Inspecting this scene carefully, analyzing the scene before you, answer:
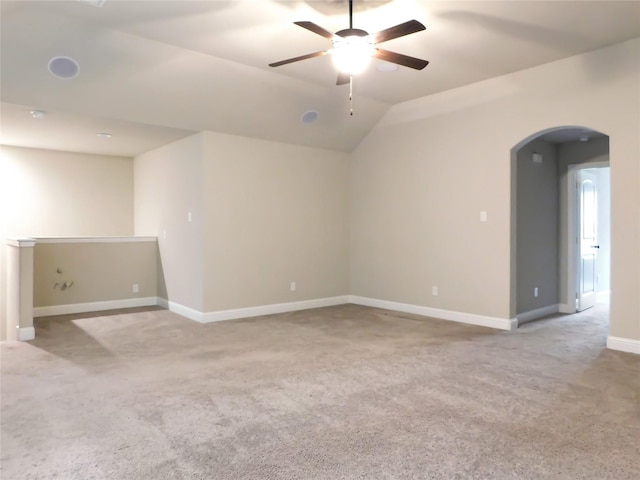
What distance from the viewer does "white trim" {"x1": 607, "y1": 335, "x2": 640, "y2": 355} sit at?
4.12m

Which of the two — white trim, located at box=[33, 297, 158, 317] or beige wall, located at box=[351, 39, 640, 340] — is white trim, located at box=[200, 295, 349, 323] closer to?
beige wall, located at box=[351, 39, 640, 340]

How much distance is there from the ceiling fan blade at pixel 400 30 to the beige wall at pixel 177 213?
318 cm

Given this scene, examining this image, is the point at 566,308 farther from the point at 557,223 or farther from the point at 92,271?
the point at 92,271

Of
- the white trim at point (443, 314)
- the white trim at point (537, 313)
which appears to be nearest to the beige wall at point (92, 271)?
the white trim at point (443, 314)

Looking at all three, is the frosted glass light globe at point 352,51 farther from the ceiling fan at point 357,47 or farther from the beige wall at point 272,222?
the beige wall at point 272,222

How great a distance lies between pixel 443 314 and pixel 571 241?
2.26 metres

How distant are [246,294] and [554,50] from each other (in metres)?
4.43

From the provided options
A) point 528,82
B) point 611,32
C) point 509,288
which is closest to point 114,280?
point 509,288

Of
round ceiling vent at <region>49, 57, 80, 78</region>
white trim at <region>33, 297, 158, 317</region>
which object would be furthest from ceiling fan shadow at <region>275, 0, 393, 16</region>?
white trim at <region>33, 297, 158, 317</region>

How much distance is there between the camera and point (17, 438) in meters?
2.48

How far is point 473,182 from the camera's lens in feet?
17.6

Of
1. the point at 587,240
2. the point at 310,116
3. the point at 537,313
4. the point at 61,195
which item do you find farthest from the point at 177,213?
the point at 587,240

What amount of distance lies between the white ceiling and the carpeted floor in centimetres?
250

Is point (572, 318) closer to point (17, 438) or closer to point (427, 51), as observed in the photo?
point (427, 51)
